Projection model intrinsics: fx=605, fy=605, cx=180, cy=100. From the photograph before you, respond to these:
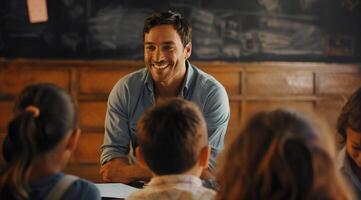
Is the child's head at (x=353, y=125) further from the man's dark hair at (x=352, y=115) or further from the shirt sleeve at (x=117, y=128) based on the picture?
the shirt sleeve at (x=117, y=128)

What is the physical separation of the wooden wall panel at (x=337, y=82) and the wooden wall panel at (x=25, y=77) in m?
2.18

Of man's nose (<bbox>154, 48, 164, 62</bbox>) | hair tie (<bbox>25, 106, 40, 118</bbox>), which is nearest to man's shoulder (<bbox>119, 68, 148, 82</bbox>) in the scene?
man's nose (<bbox>154, 48, 164, 62</bbox>)

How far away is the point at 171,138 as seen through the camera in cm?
163

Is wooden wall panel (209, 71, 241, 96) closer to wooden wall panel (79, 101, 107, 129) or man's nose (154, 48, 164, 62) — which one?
wooden wall panel (79, 101, 107, 129)

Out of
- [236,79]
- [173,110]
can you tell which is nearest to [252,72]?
[236,79]

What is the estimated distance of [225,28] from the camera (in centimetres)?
509

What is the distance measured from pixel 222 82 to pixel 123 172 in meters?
2.70

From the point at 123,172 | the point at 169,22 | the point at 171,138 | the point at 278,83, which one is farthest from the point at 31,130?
the point at 278,83

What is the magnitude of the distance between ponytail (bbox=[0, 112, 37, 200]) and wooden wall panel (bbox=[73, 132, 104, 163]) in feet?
11.4

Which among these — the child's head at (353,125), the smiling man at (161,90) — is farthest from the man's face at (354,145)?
the smiling man at (161,90)

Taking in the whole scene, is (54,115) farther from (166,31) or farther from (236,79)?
(236,79)

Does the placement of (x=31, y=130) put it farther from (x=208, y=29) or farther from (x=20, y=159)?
(x=208, y=29)

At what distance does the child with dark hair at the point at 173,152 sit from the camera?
5.24 feet

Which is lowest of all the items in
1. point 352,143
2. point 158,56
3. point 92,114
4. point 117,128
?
point 92,114
